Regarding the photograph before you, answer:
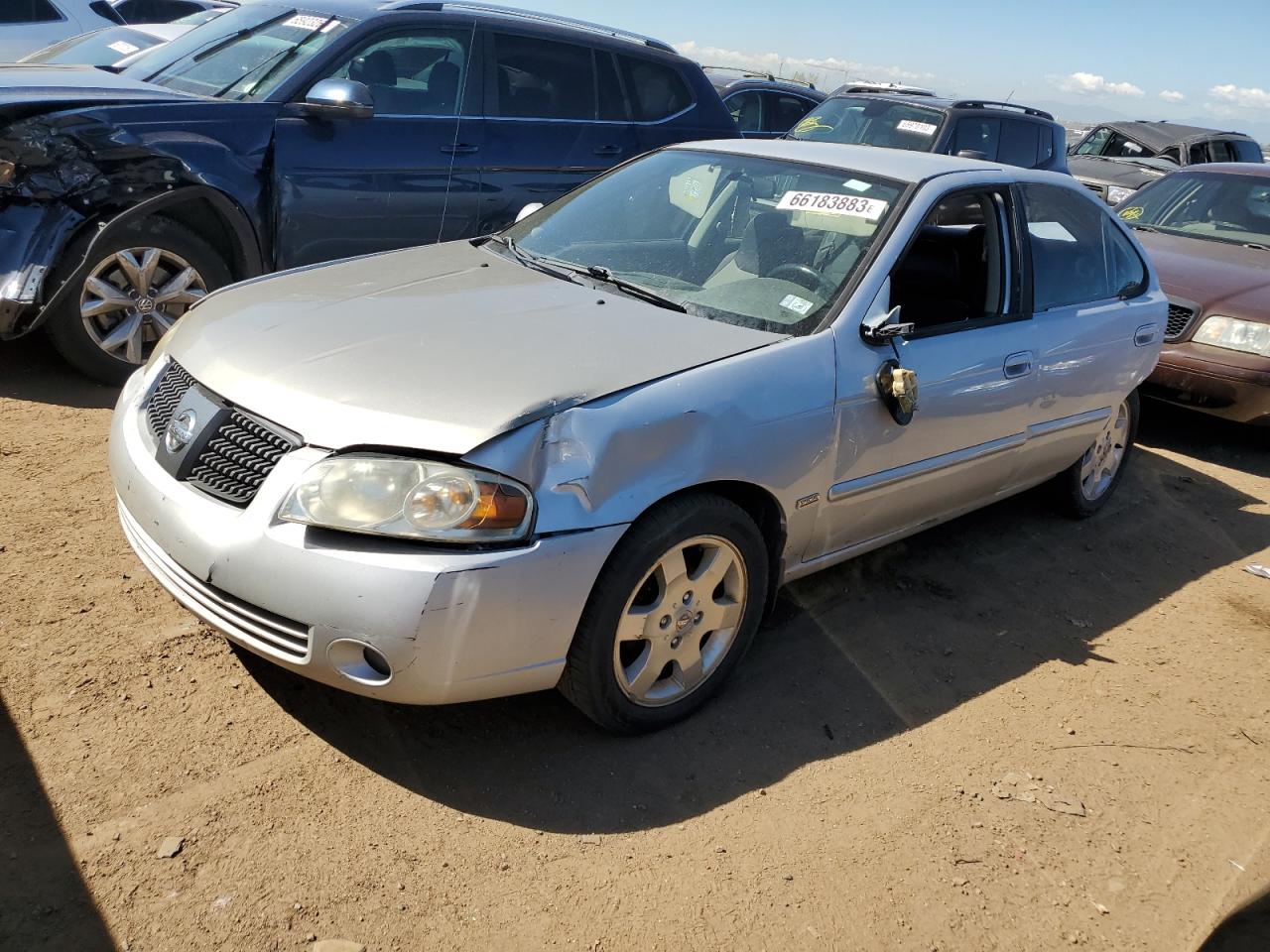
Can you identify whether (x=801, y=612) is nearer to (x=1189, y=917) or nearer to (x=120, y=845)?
(x=1189, y=917)

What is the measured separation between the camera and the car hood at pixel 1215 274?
647 cm

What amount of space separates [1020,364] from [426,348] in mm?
2279

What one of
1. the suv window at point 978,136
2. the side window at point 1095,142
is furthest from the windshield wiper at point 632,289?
the side window at point 1095,142

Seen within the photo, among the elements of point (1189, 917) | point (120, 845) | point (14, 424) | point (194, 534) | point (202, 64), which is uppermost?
point (202, 64)

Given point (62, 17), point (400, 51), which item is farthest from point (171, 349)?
point (62, 17)

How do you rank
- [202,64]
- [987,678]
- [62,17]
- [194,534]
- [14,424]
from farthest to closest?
1. [62,17]
2. [202,64]
3. [14,424]
4. [987,678]
5. [194,534]

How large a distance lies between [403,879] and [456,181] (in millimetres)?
4229

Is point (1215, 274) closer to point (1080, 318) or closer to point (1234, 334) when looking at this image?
point (1234, 334)

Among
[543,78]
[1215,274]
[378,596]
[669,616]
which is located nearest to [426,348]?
[378,596]

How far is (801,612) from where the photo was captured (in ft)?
12.8

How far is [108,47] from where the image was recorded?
21.2 ft

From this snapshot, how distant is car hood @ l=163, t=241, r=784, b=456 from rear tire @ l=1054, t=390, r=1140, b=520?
237cm

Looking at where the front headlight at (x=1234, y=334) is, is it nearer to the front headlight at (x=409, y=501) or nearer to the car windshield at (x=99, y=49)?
the front headlight at (x=409, y=501)

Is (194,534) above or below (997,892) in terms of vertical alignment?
above
